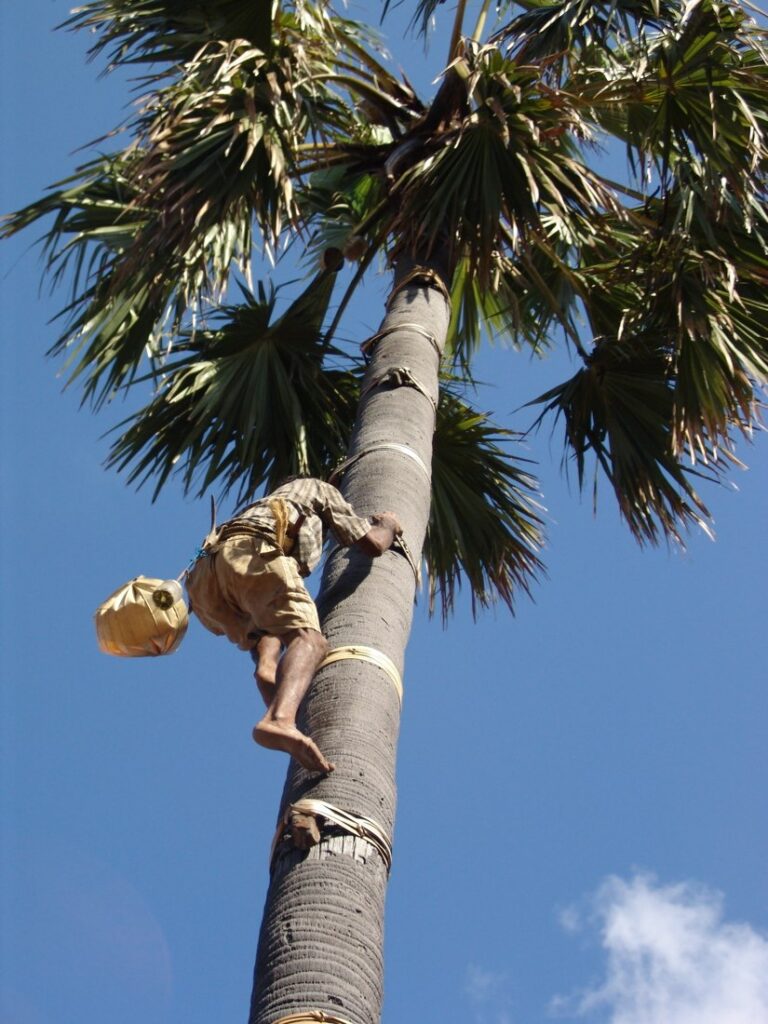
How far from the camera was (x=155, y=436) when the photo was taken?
8375 millimetres

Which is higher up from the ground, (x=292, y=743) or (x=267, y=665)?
(x=267, y=665)

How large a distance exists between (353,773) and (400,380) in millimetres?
2598

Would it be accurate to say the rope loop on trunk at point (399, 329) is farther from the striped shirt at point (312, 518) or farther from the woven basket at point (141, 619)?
the woven basket at point (141, 619)

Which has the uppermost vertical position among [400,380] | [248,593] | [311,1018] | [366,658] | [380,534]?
[400,380]

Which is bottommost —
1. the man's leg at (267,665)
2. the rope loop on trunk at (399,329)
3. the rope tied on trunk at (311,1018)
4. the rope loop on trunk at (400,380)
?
the rope tied on trunk at (311,1018)

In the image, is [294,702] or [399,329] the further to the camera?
[399,329]

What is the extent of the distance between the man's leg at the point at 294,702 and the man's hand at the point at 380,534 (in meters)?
0.50

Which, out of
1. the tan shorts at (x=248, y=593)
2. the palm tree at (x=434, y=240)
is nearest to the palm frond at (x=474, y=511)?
the palm tree at (x=434, y=240)

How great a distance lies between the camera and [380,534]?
191 inches

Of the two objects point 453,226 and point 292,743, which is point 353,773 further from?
point 453,226

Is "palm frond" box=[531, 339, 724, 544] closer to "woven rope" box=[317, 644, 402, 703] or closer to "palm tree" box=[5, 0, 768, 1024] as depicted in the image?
"palm tree" box=[5, 0, 768, 1024]

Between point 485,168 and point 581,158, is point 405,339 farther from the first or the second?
point 581,158

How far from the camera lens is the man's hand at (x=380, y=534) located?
4.81 metres

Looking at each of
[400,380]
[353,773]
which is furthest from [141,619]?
[400,380]
